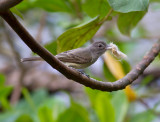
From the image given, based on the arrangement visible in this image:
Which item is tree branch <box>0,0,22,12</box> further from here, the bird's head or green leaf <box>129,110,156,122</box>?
green leaf <box>129,110,156,122</box>

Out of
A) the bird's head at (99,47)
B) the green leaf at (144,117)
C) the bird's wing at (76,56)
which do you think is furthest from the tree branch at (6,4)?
the green leaf at (144,117)

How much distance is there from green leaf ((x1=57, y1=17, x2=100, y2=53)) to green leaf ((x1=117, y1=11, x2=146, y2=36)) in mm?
169

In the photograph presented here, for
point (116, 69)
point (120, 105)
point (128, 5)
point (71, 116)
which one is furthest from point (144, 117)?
point (128, 5)

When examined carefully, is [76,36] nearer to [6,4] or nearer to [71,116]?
[71,116]

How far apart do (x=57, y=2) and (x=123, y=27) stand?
47 cm

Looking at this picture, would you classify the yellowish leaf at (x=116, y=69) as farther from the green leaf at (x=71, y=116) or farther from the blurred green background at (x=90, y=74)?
the green leaf at (x=71, y=116)

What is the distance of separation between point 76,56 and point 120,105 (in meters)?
0.45

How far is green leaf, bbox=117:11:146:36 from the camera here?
1333mm

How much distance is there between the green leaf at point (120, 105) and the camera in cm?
164

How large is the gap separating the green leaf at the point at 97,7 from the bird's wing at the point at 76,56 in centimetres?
16

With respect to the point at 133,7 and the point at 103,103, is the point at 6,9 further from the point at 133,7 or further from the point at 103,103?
the point at 103,103

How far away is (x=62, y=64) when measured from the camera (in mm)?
878

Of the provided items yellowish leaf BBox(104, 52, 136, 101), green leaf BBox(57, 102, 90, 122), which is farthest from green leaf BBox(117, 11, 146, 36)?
green leaf BBox(57, 102, 90, 122)

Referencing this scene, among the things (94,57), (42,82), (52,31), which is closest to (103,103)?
(94,57)
